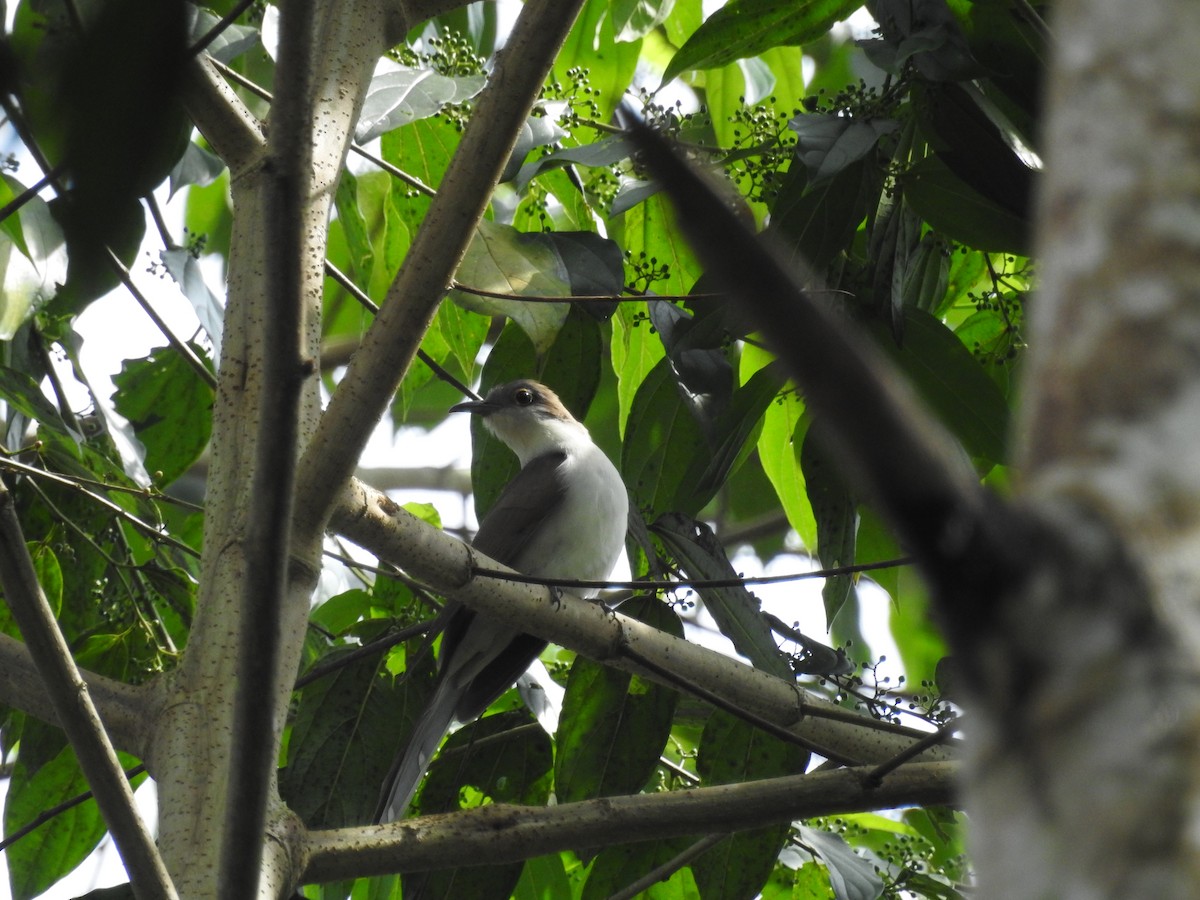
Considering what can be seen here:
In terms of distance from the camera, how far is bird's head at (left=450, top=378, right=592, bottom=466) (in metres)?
5.76

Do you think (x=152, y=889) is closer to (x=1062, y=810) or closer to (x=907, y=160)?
(x=1062, y=810)

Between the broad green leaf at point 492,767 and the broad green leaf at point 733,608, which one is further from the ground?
the broad green leaf at point 733,608

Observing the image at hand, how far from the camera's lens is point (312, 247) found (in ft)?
8.24

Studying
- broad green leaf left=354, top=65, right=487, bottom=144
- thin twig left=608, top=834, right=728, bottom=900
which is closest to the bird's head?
broad green leaf left=354, top=65, right=487, bottom=144

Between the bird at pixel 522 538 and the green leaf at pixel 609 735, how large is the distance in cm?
43

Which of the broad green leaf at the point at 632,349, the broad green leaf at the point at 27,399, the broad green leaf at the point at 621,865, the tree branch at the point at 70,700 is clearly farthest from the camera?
the broad green leaf at the point at 632,349

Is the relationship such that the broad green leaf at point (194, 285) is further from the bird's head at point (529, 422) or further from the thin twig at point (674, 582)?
the bird's head at point (529, 422)

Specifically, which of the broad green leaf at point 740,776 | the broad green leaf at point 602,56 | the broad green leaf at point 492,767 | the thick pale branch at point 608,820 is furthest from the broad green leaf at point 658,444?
the thick pale branch at point 608,820

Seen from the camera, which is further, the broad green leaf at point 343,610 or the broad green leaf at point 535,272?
the broad green leaf at point 343,610

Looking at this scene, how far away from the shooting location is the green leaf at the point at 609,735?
10.7 feet

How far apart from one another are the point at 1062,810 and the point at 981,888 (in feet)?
0.19

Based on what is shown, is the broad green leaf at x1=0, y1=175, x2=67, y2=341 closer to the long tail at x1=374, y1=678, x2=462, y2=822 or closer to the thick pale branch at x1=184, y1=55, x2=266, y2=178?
the thick pale branch at x1=184, y1=55, x2=266, y2=178

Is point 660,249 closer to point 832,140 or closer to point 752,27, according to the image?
point 752,27

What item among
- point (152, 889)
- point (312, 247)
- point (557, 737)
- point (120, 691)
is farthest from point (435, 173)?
point (152, 889)
